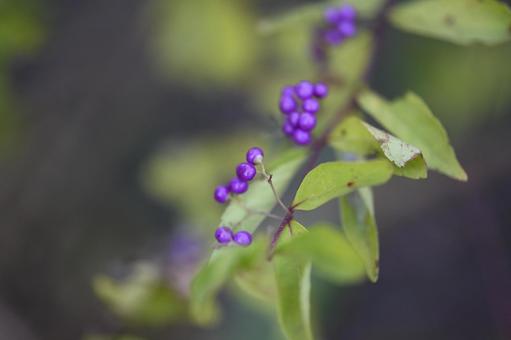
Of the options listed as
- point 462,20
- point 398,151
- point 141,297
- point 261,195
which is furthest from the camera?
→ point 141,297

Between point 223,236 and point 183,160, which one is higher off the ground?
point 223,236

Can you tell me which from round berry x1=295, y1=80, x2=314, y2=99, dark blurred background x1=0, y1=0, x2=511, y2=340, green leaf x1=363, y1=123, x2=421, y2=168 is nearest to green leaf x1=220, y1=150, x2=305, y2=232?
round berry x1=295, y1=80, x2=314, y2=99

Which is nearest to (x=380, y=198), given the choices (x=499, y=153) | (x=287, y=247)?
(x=499, y=153)

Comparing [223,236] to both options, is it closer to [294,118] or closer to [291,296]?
[291,296]

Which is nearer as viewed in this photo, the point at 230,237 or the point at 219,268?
the point at 230,237

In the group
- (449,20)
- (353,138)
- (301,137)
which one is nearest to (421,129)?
(353,138)

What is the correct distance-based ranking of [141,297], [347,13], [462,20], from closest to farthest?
[462,20] < [347,13] < [141,297]

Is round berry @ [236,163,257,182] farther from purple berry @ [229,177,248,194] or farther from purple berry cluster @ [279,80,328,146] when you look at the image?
purple berry cluster @ [279,80,328,146]
